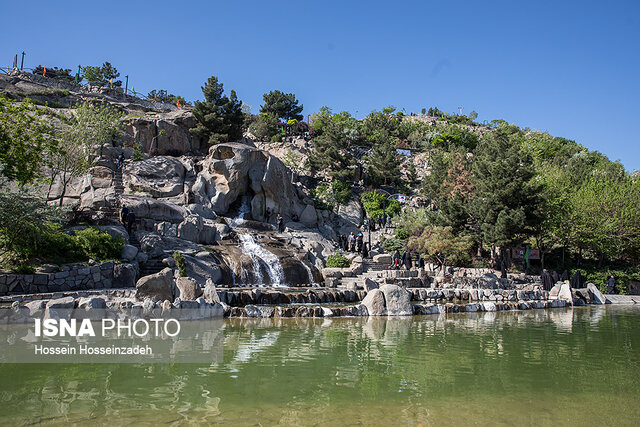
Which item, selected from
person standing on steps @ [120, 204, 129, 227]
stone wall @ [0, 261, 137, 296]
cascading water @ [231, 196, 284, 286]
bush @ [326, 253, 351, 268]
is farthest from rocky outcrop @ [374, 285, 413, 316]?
person standing on steps @ [120, 204, 129, 227]

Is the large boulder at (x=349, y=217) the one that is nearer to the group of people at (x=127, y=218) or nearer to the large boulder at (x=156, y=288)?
the group of people at (x=127, y=218)

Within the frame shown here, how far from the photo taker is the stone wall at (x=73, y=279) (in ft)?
52.6

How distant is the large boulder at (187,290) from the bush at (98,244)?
599cm

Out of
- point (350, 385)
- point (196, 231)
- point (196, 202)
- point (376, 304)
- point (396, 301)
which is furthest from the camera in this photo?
point (196, 202)

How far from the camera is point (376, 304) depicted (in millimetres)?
16266

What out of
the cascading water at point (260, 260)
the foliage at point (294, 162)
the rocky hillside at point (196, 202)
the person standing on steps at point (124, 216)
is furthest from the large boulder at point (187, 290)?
the foliage at point (294, 162)

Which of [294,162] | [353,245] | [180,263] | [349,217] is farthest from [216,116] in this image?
[180,263]

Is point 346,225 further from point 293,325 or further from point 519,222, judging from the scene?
point 293,325

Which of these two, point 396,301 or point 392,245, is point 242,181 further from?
point 396,301

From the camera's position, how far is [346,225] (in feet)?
140

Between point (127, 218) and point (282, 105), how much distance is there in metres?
48.5

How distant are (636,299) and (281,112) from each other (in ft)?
182

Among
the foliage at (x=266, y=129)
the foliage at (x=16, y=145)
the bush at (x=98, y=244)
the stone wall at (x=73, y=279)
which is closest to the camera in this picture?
the stone wall at (x=73, y=279)

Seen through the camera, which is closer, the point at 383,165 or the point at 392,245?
the point at 392,245
